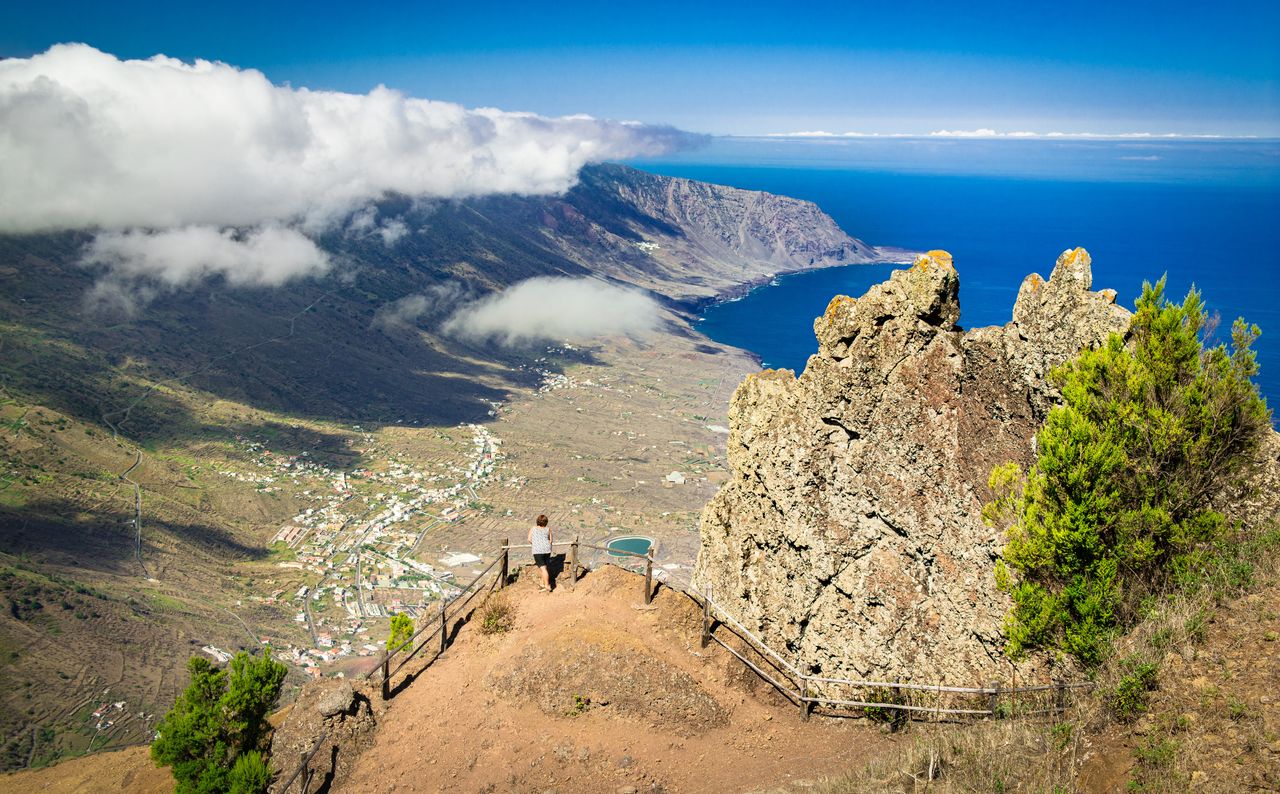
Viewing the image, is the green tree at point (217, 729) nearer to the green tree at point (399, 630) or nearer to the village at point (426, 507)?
the green tree at point (399, 630)

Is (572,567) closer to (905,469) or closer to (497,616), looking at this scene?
(497,616)

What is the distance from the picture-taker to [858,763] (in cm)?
1341

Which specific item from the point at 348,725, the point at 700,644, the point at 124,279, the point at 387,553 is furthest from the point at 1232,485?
the point at 124,279

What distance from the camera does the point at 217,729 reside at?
52.9 ft

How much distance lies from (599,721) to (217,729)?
8.81 metres

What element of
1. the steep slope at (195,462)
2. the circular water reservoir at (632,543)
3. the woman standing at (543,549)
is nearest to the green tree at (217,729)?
the woman standing at (543,549)

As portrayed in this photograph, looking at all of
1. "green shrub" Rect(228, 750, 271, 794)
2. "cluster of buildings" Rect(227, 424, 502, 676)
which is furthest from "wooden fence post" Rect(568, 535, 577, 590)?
"cluster of buildings" Rect(227, 424, 502, 676)

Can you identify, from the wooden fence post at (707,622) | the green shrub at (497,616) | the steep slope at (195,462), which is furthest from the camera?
the steep slope at (195,462)

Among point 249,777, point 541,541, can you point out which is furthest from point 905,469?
point 249,777

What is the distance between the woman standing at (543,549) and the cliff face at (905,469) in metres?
5.41

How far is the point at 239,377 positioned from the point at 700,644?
167 m

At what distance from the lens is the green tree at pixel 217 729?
1491 centimetres

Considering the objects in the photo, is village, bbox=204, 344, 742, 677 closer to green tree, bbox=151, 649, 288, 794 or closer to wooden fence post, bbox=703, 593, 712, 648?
green tree, bbox=151, 649, 288, 794

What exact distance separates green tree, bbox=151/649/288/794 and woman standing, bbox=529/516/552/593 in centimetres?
708
